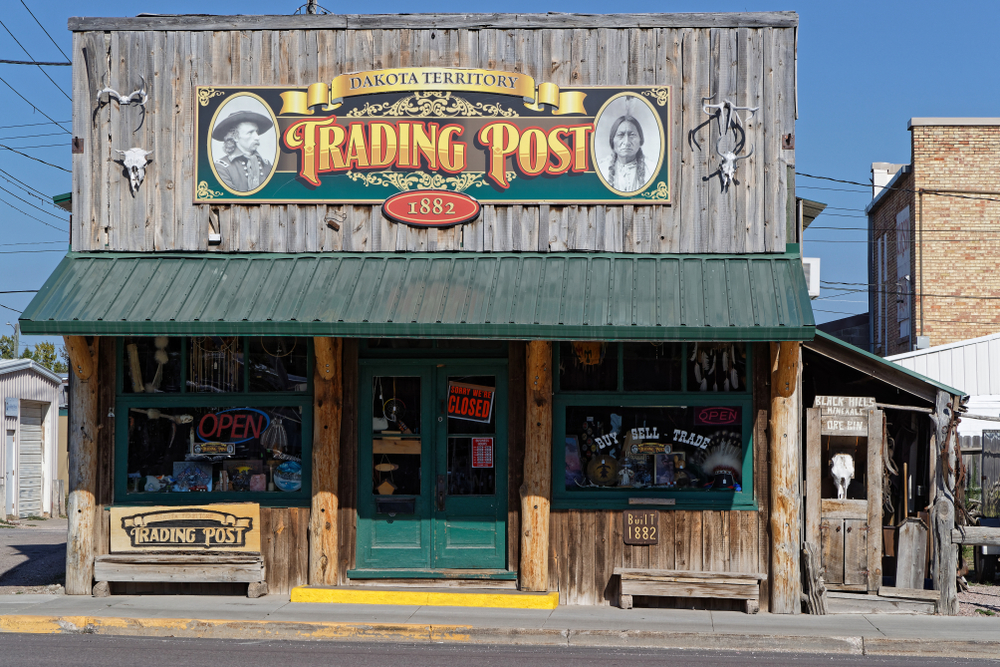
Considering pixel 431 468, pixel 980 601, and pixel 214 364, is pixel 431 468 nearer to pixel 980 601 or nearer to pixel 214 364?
pixel 214 364

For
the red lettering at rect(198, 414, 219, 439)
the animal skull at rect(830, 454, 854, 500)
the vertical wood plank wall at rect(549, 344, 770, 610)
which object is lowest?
the vertical wood plank wall at rect(549, 344, 770, 610)

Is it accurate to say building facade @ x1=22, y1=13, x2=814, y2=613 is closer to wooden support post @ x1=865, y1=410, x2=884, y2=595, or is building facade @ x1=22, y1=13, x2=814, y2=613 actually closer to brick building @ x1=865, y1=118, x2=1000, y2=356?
wooden support post @ x1=865, y1=410, x2=884, y2=595

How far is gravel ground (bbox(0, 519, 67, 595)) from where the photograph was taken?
11.4m

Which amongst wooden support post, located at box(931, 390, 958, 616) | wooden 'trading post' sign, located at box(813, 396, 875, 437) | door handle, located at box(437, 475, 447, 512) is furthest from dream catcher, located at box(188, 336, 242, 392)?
wooden support post, located at box(931, 390, 958, 616)

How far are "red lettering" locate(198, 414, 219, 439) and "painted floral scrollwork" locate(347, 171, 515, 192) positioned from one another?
3.02 m

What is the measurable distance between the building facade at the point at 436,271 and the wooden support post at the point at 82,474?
0.11 feet

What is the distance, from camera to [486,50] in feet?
34.8

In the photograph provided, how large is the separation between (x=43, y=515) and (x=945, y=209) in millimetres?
24040

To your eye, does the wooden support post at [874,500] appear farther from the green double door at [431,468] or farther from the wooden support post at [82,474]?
the wooden support post at [82,474]

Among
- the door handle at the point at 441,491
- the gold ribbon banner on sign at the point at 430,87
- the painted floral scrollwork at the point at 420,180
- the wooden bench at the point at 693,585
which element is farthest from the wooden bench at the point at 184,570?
the gold ribbon banner on sign at the point at 430,87

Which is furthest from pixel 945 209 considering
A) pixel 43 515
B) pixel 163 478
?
pixel 43 515

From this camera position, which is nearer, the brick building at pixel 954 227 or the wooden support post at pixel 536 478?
the wooden support post at pixel 536 478

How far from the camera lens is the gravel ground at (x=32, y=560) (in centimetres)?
1143

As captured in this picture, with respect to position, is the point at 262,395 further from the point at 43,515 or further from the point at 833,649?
the point at 43,515
